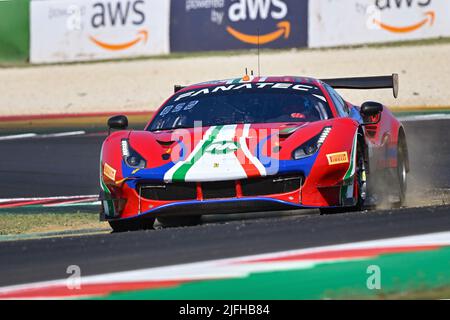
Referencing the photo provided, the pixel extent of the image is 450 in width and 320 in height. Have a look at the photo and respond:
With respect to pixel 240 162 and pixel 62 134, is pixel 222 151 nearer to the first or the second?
pixel 240 162

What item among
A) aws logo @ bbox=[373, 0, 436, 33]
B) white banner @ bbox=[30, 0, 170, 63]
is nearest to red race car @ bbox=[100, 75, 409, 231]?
aws logo @ bbox=[373, 0, 436, 33]

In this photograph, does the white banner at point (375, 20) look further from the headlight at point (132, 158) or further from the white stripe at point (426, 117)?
the headlight at point (132, 158)

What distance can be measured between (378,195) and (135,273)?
171 inches

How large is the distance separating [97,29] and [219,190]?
1691cm

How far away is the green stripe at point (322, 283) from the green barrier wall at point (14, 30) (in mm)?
20543

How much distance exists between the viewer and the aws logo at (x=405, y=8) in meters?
20.7

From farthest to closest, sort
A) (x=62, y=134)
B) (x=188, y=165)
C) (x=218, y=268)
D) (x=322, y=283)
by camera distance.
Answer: (x=62, y=134) → (x=188, y=165) → (x=218, y=268) → (x=322, y=283)

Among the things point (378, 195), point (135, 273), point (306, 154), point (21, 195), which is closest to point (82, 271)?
point (135, 273)

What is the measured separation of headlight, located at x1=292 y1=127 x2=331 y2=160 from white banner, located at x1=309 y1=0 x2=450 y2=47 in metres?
13.7

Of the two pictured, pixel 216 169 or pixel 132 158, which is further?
pixel 132 158

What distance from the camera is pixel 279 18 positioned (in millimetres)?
21922

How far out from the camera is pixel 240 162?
7.32 m

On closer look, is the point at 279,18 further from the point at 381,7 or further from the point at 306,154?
the point at 306,154

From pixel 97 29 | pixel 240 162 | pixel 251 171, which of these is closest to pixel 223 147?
pixel 240 162
